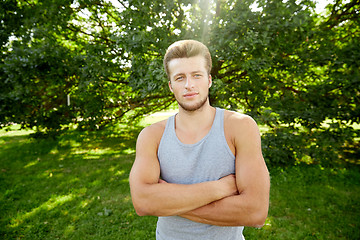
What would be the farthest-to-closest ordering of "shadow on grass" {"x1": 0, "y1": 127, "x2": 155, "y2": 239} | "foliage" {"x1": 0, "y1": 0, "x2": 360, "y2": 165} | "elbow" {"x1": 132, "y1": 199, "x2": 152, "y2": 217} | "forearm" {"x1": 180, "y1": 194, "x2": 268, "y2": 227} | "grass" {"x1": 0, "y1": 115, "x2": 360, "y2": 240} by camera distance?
"foliage" {"x1": 0, "y1": 0, "x2": 360, "y2": 165}
"shadow on grass" {"x1": 0, "y1": 127, "x2": 155, "y2": 239}
"grass" {"x1": 0, "y1": 115, "x2": 360, "y2": 240}
"elbow" {"x1": 132, "y1": 199, "x2": 152, "y2": 217}
"forearm" {"x1": 180, "y1": 194, "x2": 268, "y2": 227}

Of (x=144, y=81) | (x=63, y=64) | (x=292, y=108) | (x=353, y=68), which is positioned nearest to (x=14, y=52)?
(x=63, y=64)

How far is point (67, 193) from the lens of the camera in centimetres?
586

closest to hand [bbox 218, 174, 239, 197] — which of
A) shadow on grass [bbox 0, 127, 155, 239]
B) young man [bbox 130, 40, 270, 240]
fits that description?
young man [bbox 130, 40, 270, 240]

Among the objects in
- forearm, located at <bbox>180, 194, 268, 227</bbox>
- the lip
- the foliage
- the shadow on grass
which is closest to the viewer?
forearm, located at <bbox>180, 194, 268, 227</bbox>

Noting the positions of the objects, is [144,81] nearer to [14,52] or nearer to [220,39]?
[220,39]

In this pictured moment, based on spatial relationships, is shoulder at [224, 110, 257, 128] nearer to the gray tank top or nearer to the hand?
the gray tank top

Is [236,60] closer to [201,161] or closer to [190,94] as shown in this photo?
[190,94]

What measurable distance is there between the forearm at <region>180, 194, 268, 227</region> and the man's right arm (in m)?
0.06

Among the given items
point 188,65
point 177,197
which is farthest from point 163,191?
point 188,65

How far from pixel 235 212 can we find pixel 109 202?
465 cm

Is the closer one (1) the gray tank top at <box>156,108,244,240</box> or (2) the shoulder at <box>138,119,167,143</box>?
(1) the gray tank top at <box>156,108,244,240</box>

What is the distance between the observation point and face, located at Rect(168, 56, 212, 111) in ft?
5.65

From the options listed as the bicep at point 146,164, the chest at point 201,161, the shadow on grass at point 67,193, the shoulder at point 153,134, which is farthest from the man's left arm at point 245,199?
the shadow on grass at point 67,193

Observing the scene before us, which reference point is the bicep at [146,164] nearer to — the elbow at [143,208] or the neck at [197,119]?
the elbow at [143,208]
